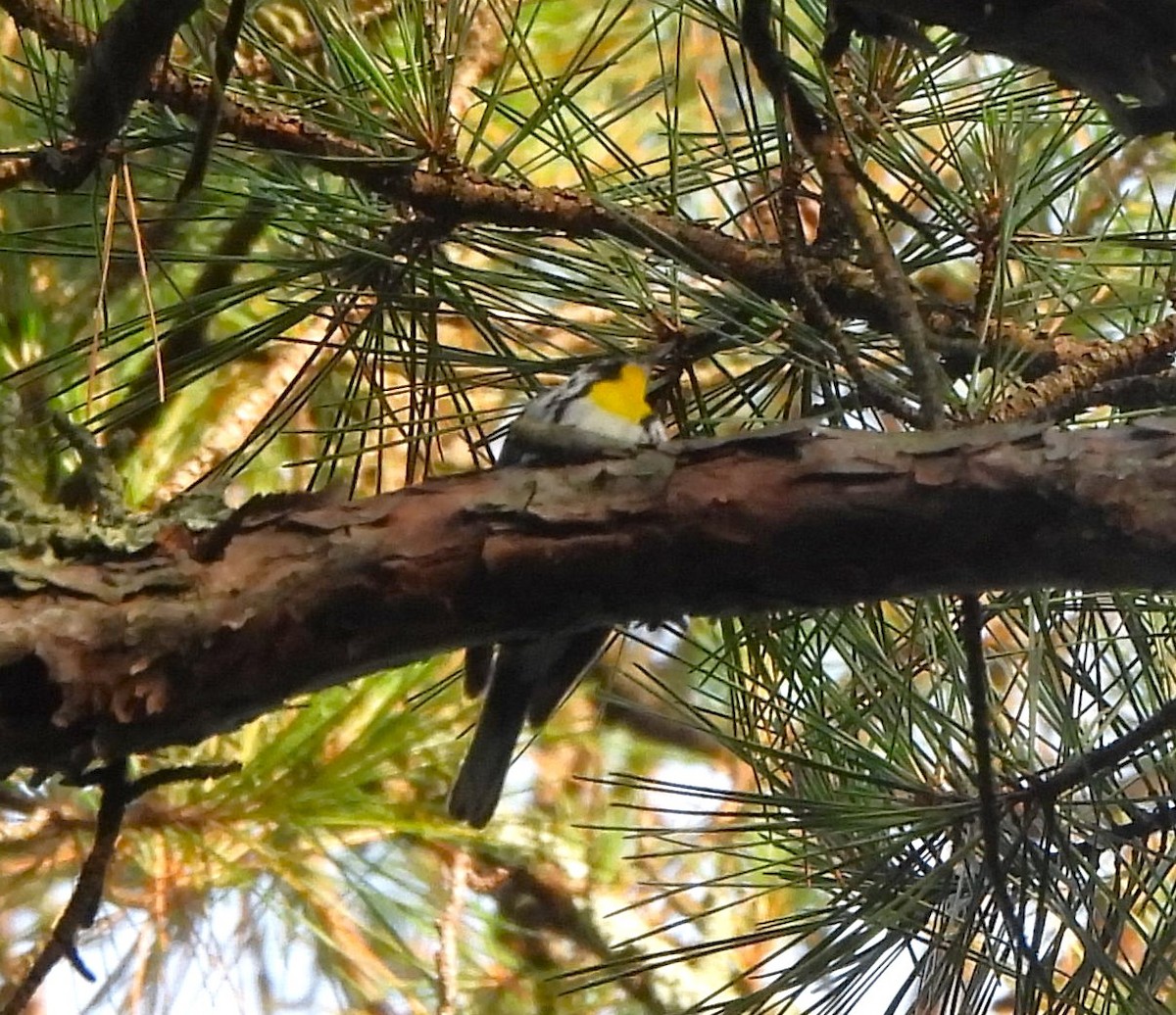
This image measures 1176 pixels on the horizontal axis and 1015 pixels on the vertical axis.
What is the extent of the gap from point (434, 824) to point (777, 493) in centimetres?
72

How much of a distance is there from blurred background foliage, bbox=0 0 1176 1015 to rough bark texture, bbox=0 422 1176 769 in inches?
3.0

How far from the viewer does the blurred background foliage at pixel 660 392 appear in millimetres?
690

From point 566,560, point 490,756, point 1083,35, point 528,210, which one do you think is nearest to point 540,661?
point 490,756

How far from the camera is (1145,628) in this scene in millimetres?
730

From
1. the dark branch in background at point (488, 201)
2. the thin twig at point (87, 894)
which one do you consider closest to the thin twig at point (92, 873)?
the thin twig at point (87, 894)

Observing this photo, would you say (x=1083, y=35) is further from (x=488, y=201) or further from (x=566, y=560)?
(x=488, y=201)

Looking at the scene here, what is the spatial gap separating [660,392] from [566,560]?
1.18ft

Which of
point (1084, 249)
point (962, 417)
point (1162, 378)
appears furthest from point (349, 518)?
A: point (1084, 249)

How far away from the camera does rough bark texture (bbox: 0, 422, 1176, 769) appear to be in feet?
1.51

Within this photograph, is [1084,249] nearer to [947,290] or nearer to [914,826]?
[914,826]

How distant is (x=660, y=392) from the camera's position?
82 centimetres

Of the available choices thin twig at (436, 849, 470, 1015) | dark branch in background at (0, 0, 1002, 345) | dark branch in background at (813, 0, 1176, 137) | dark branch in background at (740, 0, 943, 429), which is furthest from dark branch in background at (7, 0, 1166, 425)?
thin twig at (436, 849, 470, 1015)

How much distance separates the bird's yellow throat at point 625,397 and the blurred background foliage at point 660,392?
0.02m

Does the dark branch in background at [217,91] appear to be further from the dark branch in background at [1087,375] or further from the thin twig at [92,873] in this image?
the dark branch in background at [1087,375]
